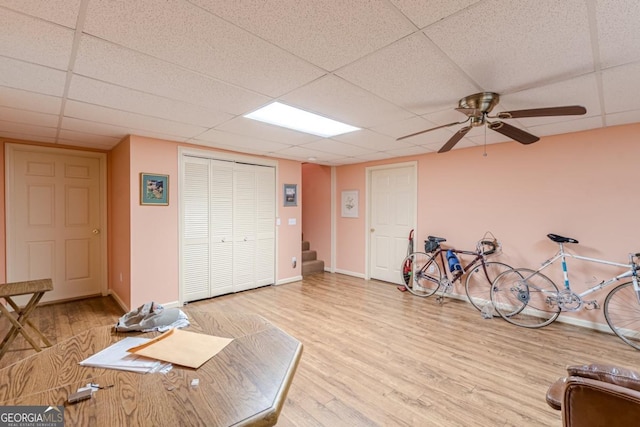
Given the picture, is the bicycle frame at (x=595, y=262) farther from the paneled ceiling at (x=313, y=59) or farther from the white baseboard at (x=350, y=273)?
the white baseboard at (x=350, y=273)

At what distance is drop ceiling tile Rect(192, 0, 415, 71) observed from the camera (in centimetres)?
128

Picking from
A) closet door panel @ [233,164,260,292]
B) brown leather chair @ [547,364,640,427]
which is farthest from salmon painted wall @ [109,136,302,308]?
brown leather chair @ [547,364,640,427]

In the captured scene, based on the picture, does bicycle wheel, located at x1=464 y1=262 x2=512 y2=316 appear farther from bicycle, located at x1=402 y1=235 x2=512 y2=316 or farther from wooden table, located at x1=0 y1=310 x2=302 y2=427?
wooden table, located at x1=0 y1=310 x2=302 y2=427

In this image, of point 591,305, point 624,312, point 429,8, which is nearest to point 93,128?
point 429,8

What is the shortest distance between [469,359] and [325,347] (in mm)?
1317

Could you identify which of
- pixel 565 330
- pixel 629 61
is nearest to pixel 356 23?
pixel 629 61

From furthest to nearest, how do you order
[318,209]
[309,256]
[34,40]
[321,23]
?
1. [318,209]
2. [309,256]
3. [34,40]
4. [321,23]

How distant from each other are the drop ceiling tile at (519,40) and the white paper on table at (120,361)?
6.26ft

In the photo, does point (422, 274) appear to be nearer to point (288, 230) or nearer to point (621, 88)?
point (288, 230)

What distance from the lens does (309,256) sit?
20.4ft

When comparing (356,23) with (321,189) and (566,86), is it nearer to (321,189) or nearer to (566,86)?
(566,86)

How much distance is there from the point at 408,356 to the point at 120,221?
155 inches

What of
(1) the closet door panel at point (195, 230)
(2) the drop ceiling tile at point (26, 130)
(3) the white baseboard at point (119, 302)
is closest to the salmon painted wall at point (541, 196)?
(1) the closet door panel at point (195, 230)

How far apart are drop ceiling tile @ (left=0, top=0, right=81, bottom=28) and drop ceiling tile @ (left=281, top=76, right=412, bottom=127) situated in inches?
50.6
